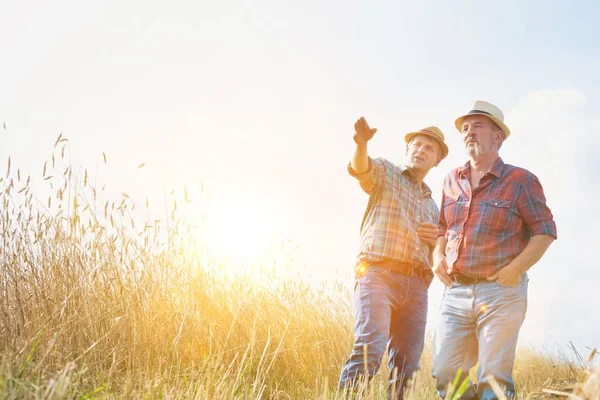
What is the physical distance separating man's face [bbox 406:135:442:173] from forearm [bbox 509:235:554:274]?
1031mm

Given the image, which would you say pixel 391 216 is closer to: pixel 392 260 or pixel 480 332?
pixel 392 260

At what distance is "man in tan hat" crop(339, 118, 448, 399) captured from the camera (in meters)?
3.38

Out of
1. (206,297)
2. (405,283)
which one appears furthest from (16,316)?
(405,283)

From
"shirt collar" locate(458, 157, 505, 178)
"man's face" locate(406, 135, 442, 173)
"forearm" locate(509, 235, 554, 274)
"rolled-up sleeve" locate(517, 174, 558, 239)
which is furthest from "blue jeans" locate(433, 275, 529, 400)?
"man's face" locate(406, 135, 442, 173)

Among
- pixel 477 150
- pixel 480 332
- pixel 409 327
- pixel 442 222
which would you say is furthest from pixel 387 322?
pixel 477 150

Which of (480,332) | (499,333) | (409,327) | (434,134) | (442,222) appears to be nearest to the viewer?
(499,333)

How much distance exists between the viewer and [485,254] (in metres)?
3.37

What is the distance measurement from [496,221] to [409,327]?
906 millimetres

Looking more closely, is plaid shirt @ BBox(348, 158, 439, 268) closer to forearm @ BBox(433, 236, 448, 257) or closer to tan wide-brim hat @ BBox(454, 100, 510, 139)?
forearm @ BBox(433, 236, 448, 257)

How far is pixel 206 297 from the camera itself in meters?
4.25

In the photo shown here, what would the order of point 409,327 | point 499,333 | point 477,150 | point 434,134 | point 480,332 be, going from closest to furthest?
point 499,333 < point 480,332 < point 477,150 < point 409,327 < point 434,134

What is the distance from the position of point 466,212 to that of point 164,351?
82.2 inches

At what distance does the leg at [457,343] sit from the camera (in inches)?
134

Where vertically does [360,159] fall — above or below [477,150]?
below
